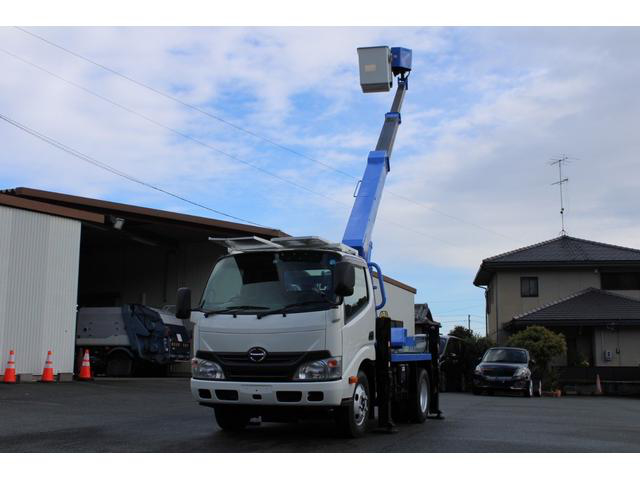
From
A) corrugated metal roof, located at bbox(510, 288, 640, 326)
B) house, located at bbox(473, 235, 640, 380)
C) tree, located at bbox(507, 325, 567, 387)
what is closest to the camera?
tree, located at bbox(507, 325, 567, 387)

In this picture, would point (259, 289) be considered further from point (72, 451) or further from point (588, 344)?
point (588, 344)

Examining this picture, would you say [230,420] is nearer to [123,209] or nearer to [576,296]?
[123,209]

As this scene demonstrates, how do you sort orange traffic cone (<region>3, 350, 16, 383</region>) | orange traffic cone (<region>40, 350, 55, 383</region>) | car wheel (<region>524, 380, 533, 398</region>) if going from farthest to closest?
car wheel (<region>524, 380, 533, 398</region>) < orange traffic cone (<region>40, 350, 55, 383</region>) < orange traffic cone (<region>3, 350, 16, 383</region>)

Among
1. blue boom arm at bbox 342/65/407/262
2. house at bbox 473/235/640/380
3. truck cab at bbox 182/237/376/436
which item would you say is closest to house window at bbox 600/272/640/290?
house at bbox 473/235/640/380

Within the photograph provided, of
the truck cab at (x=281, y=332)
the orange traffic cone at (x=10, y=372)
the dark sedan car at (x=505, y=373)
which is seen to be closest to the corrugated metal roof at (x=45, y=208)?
the orange traffic cone at (x=10, y=372)

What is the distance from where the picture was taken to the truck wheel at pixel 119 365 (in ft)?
80.8

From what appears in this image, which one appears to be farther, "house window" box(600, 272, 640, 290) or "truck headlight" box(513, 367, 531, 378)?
"house window" box(600, 272, 640, 290)

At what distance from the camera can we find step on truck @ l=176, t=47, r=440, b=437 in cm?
852

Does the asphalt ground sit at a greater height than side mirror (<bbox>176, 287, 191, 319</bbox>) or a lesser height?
lesser

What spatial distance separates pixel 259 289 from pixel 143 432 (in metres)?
2.58

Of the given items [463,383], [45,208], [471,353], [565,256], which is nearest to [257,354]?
[45,208]

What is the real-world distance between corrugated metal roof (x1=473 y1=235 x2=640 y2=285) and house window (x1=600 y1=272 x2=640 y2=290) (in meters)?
0.79

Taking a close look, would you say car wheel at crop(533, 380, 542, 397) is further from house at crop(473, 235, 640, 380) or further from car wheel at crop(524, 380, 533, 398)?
house at crop(473, 235, 640, 380)

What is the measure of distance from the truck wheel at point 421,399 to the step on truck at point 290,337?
4.47 ft
